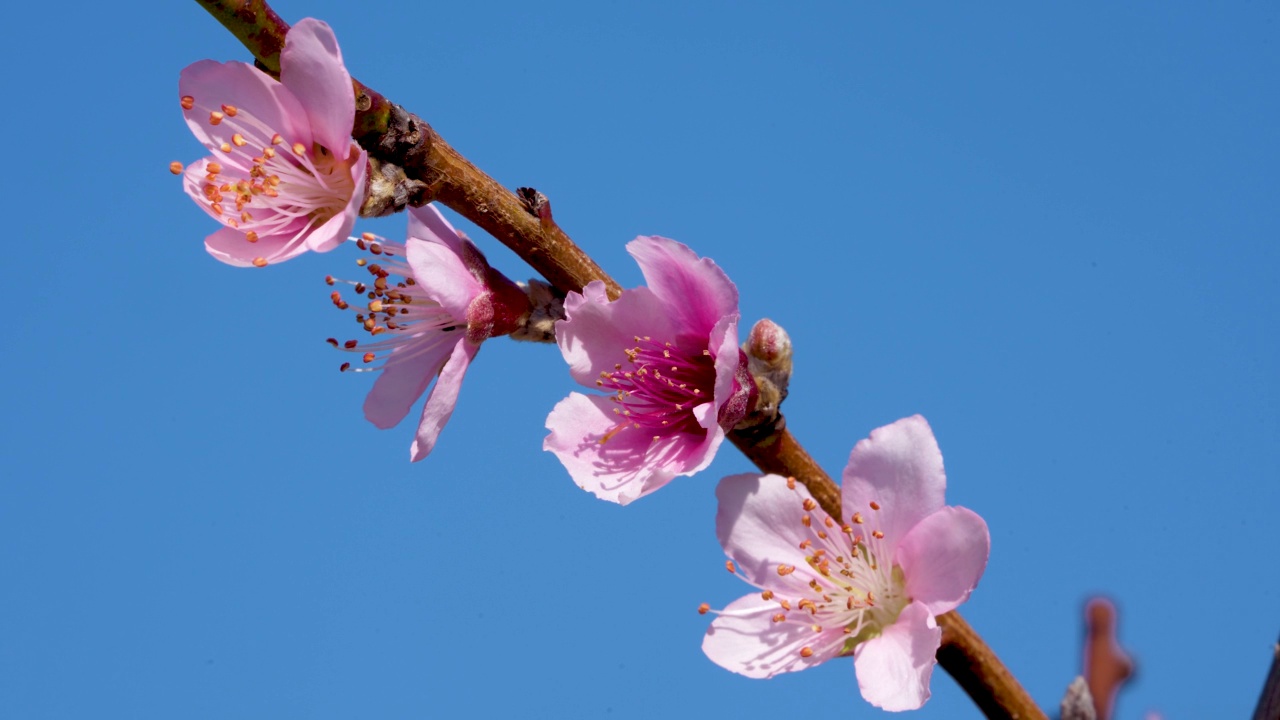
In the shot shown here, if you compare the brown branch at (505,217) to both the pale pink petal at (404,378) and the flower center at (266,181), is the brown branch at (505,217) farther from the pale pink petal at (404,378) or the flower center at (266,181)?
the pale pink petal at (404,378)

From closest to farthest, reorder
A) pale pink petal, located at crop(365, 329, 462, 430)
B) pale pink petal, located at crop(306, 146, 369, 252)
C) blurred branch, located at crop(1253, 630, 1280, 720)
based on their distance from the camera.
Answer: blurred branch, located at crop(1253, 630, 1280, 720) < pale pink petal, located at crop(306, 146, 369, 252) < pale pink petal, located at crop(365, 329, 462, 430)

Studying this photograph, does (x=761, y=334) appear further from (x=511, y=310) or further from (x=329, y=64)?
(x=329, y=64)

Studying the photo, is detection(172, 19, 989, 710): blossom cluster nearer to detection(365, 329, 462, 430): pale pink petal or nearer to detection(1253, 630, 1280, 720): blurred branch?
detection(365, 329, 462, 430): pale pink petal

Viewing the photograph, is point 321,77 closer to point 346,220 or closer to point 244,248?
point 346,220

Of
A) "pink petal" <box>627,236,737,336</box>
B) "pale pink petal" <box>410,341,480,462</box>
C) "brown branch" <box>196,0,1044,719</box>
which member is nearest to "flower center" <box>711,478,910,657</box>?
"brown branch" <box>196,0,1044,719</box>

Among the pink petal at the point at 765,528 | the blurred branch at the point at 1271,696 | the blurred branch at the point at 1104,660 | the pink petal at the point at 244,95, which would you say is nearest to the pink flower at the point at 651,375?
the pink petal at the point at 765,528
